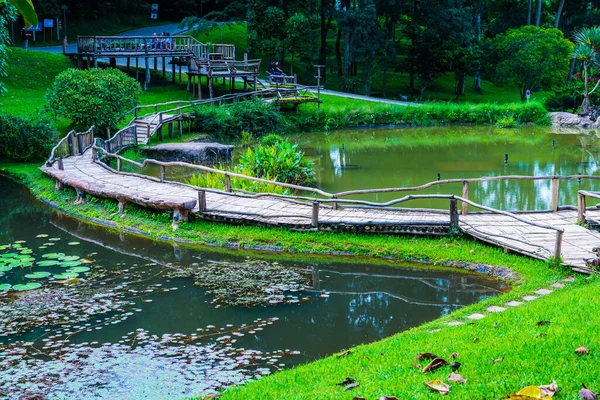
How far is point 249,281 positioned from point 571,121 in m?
33.6

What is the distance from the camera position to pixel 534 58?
46.9 meters

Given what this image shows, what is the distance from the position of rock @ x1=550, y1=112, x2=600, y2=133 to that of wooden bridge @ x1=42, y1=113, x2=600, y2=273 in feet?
84.6

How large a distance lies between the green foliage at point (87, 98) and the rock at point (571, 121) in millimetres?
25835

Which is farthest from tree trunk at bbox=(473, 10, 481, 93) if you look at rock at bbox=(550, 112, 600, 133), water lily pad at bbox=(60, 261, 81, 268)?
water lily pad at bbox=(60, 261, 81, 268)

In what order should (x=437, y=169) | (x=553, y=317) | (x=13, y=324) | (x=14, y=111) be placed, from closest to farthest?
(x=553, y=317) → (x=13, y=324) → (x=437, y=169) → (x=14, y=111)

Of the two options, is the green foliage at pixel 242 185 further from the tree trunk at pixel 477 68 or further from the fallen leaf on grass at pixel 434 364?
the tree trunk at pixel 477 68

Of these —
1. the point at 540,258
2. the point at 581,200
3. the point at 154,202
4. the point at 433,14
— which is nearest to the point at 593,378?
the point at 540,258

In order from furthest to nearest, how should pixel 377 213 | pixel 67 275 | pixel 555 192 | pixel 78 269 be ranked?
pixel 377 213 → pixel 555 192 → pixel 78 269 → pixel 67 275

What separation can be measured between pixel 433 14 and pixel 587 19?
1982 centimetres

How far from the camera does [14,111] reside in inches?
1289

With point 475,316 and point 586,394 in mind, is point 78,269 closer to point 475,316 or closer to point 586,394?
point 475,316

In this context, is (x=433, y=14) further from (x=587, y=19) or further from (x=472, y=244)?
(x=472, y=244)

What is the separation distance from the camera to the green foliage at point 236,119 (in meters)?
34.3

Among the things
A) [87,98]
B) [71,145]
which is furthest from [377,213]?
[87,98]
